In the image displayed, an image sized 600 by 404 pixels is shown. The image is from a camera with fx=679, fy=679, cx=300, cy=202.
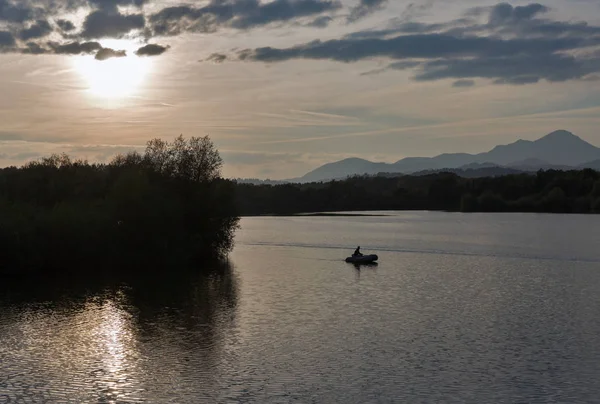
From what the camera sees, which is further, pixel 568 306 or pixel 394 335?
pixel 568 306

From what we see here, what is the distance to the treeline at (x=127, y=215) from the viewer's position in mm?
76188

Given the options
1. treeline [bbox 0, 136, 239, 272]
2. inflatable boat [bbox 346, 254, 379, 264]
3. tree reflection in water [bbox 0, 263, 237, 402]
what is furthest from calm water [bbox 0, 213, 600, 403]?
treeline [bbox 0, 136, 239, 272]

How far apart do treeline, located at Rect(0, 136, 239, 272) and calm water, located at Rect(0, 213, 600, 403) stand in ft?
19.3

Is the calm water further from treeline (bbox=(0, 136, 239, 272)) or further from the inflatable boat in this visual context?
treeline (bbox=(0, 136, 239, 272))

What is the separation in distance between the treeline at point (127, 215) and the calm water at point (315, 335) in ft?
Result: 19.3

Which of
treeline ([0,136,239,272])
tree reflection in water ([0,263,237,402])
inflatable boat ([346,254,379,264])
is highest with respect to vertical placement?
treeline ([0,136,239,272])

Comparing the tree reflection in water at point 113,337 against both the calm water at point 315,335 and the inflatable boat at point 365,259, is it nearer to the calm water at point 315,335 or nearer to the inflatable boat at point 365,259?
the calm water at point 315,335

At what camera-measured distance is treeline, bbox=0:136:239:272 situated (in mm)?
76188

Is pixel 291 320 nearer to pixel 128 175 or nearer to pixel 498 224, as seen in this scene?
pixel 128 175

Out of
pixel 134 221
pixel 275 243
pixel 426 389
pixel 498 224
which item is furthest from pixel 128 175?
pixel 498 224

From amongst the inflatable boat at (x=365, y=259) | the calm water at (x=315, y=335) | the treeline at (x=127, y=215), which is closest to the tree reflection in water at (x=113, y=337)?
the calm water at (x=315, y=335)

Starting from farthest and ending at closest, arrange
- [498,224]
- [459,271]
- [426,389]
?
1. [498,224]
2. [459,271]
3. [426,389]

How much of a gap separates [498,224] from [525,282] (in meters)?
86.6

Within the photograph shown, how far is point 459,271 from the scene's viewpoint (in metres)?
79.1
